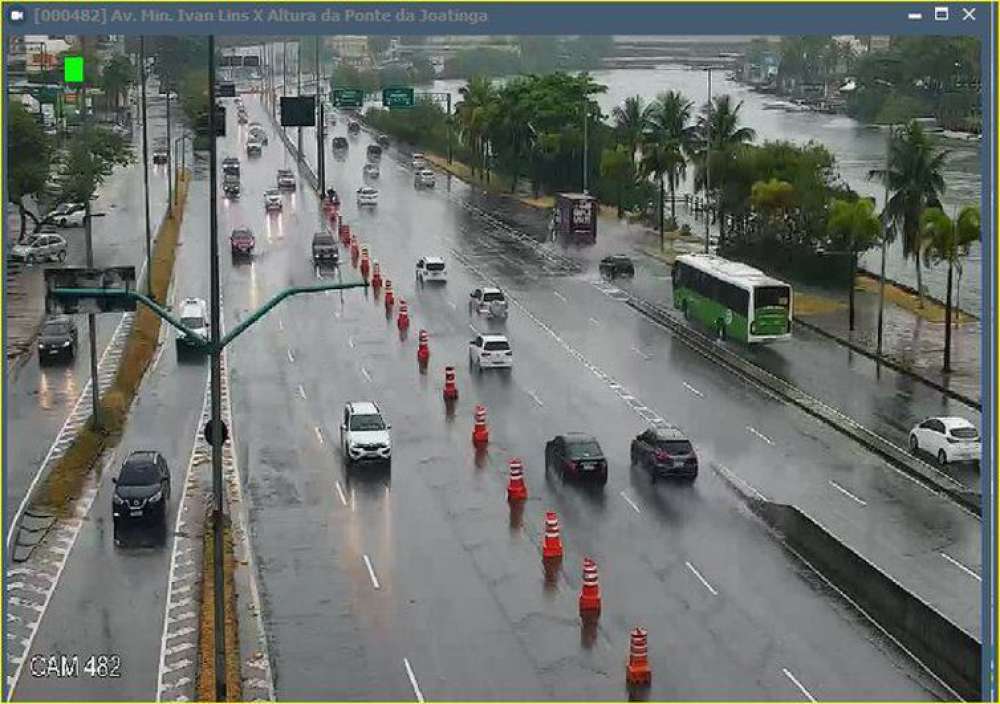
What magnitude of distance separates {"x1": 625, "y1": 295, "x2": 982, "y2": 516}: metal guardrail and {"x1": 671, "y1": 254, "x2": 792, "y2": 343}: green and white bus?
824mm

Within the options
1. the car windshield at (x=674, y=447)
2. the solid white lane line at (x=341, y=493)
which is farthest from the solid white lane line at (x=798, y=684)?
the solid white lane line at (x=341, y=493)

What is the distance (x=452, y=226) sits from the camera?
101500 mm

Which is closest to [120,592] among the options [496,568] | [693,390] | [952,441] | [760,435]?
[496,568]

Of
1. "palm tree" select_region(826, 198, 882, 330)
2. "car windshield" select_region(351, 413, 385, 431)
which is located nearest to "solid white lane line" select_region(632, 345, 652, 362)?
"palm tree" select_region(826, 198, 882, 330)

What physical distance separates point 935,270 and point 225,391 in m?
46.5

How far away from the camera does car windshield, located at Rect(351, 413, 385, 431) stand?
4600 cm

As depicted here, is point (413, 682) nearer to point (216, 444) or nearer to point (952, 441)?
point (216, 444)

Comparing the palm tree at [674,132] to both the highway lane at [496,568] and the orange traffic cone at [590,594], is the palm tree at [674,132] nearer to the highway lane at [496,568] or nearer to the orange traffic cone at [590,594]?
the highway lane at [496,568]

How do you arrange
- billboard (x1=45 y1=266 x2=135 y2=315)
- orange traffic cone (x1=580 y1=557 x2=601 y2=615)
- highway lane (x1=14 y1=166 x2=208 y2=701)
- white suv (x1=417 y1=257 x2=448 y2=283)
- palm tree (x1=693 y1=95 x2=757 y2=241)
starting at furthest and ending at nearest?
1. palm tree (x1=693 y1=95 x2=757 y2=241)
2. white suv (x1=417 y1=257 x2=448 y2=283)
3. orange traffic cone (x1=580 y1=557 x2=601 y2=615)
4. highway lane (x1=14 y1=166 x2=208 y2=701)
5. billboard (x1=45 y1=266 x2=135 y2=315)

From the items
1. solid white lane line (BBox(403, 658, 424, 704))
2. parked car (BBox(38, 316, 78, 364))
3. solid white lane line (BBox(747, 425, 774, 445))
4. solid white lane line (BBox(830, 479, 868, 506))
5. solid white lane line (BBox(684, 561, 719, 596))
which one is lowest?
solid white lane line (BBox(684, 561, 719, 596))

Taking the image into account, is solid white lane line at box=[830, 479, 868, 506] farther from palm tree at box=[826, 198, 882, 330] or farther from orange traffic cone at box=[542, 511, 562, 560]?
palm tree at box=[826, 198, 882, 330]

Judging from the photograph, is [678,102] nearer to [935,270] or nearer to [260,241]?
[935,270]

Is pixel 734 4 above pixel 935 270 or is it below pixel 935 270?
above

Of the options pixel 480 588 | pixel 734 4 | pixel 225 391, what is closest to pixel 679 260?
pixel 225 391
